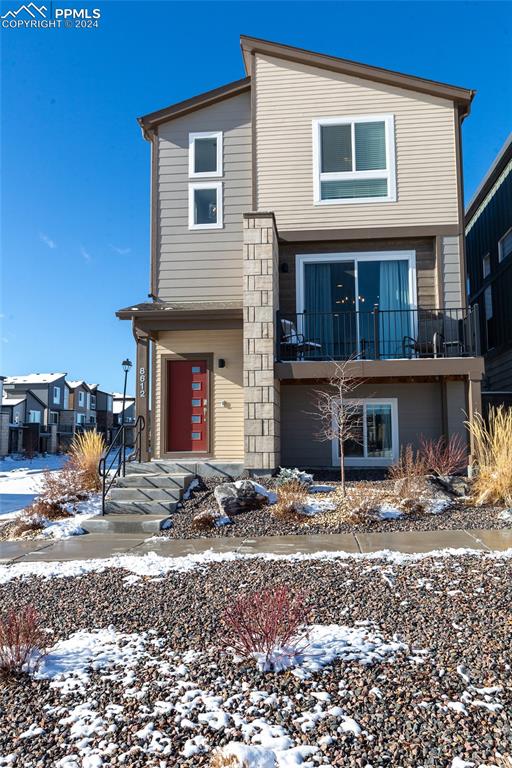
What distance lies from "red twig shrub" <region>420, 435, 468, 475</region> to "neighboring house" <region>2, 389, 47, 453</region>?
2875 cm

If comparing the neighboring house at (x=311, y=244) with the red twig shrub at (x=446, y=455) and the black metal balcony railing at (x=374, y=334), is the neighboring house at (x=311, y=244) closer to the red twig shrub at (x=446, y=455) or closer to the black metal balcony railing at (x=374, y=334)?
the black metal balcony railing at (x=374, y=334)

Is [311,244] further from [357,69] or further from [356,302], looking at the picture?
[357,69]

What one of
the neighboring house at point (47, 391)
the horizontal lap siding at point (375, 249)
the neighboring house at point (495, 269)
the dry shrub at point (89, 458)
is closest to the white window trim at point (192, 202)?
→ the horizontal lap siding at point (375, 249)

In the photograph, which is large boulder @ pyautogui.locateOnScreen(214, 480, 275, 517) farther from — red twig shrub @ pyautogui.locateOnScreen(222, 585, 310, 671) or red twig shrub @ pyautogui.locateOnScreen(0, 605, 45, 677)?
red twig shrub @ pyautogui.locateOnScreen(0, 605, 45, 677)

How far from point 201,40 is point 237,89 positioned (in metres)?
1.36

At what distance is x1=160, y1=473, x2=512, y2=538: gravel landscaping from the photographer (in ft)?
20.5

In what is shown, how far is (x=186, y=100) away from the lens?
11320 mm

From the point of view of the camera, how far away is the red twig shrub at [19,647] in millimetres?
2684

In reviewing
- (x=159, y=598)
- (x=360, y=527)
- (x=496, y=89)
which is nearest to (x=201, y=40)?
(x=496, y=89)

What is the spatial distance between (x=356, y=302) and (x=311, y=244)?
5.19ft

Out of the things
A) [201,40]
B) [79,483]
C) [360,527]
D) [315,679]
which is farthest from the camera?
[201,40]

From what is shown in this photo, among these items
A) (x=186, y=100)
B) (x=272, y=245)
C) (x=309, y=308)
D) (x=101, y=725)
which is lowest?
(x=101, y=725)

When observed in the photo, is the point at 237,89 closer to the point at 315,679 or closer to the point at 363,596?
the point at 363,596

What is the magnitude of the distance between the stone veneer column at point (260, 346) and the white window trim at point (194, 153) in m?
2.49
